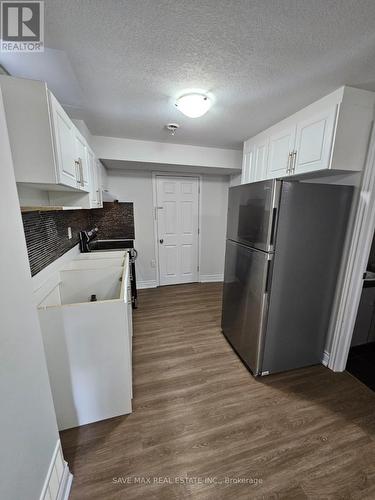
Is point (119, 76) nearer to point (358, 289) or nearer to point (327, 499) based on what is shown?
point (358, 289)

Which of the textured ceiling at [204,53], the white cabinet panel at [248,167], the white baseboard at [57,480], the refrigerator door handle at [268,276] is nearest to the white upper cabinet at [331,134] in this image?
the textured ceiling at [204,53]

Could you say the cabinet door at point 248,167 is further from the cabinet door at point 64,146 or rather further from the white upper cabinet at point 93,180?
the cabinet door at point 64,146

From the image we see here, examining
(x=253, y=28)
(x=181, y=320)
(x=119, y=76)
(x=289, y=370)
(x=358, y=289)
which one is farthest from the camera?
(x=181, y=320)

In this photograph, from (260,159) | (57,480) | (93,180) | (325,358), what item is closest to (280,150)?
(260,159)

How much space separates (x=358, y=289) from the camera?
1.77m

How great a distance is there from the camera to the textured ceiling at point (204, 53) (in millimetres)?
922

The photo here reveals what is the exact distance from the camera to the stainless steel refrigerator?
159cm

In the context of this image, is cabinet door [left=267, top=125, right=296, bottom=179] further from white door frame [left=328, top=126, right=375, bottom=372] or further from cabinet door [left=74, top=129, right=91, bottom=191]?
cabinet door [left=74, top=129, right=91, bottom=191]

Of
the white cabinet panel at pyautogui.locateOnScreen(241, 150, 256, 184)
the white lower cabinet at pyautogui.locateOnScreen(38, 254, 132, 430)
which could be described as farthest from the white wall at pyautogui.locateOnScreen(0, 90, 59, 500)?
the white cabinet panel at pyautogui.locateOnScreen(241, 150, 256, 184)

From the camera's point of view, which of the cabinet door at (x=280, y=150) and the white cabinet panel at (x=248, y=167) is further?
the white cabinet panel at (x=248, y=167)

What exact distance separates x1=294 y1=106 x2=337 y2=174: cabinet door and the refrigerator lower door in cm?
86

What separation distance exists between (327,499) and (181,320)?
1.94 metres

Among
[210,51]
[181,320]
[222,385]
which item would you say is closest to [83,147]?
[210,51]

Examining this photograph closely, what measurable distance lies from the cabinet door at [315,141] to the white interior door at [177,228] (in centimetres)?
216
